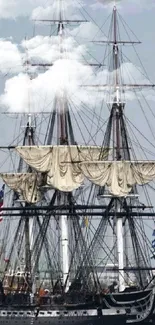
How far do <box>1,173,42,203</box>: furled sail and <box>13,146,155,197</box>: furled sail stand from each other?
14.7ft

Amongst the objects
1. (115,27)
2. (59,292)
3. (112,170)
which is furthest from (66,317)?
(115,27)

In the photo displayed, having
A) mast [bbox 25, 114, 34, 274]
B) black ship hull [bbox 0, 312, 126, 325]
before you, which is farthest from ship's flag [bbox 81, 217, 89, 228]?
black ship hull [bbox 0, 312, 126, 325]

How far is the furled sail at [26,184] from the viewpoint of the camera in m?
135

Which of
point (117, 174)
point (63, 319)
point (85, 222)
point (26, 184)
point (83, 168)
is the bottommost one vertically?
point (63, 319)

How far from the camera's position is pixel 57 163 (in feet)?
430

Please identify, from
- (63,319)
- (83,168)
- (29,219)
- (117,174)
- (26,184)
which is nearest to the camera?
(63,319)

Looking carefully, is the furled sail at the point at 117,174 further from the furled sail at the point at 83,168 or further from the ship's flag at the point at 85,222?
the ship's flag at the point at 85,222

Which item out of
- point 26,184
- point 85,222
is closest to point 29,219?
point 26,184

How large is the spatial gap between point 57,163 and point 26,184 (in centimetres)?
586

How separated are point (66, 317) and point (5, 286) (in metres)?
16.3

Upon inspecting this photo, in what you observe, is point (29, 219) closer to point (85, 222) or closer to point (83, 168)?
point (85, 222)

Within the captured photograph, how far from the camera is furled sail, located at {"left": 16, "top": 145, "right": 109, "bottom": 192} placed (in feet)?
427

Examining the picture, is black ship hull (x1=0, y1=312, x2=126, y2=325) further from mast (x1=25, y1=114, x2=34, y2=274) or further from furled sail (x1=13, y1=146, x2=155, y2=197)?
furled sail (x1=13, y1=146, x2=155, y2=197)

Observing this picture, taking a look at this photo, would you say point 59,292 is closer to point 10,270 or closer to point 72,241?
point 72,241
